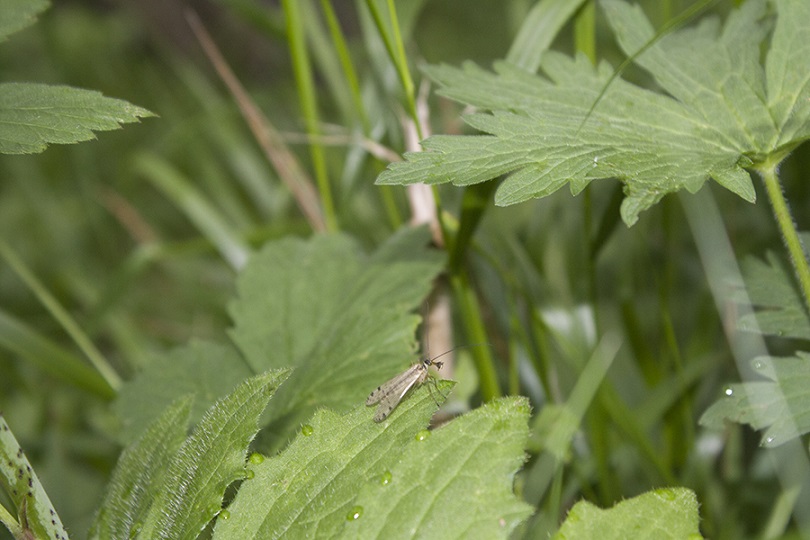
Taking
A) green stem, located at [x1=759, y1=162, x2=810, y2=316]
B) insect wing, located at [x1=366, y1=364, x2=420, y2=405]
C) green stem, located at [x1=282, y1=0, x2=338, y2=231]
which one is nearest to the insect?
insect wing, located at [x1=366, y1=364, x2=420, y2=405]

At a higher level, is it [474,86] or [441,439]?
[474,86]

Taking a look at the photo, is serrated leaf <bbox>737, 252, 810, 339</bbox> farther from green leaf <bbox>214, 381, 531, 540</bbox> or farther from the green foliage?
the green foliage

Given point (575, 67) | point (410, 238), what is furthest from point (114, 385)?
point (575, 67)

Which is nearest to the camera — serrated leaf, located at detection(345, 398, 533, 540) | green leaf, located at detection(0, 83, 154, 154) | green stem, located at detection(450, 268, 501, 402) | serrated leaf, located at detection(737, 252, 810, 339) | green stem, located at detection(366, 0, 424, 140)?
serrated leaf, located at detection(345, 398, 533, 540)

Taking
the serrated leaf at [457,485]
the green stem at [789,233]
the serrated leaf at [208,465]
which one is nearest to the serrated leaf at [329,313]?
the serrated leaf at [208,465]

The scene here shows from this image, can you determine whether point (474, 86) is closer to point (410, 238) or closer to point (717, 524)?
point (410, 238)

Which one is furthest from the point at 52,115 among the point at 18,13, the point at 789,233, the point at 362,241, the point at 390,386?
the point at 362,241
